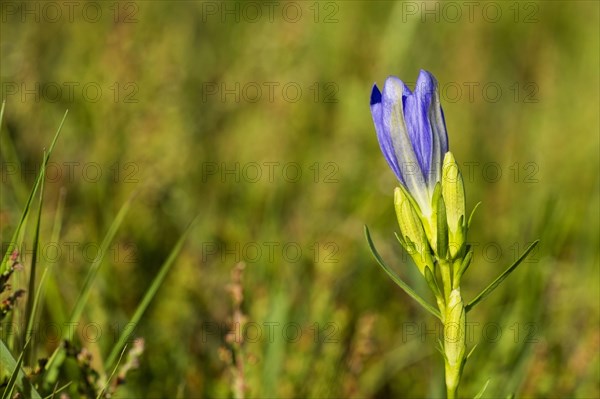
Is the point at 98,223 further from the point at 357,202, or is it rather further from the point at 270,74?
the point at 270,74

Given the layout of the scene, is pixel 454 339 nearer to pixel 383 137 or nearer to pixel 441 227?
pixel 441 227

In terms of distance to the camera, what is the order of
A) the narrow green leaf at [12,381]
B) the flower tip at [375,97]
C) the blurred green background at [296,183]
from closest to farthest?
the narrow green leaf at [12,381]
the flower tip at [375,97]
the blurred green background at [296,183]

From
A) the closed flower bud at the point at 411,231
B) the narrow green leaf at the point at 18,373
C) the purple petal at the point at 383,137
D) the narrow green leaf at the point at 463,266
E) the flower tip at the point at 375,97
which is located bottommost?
the narrow green leaf at the point at 18,373

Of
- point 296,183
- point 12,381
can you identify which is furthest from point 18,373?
point 296,183

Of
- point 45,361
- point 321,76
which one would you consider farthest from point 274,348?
point 321,76

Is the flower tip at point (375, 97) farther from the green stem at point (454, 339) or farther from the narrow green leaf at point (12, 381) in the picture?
the narrow green leaf at point (12, 381)

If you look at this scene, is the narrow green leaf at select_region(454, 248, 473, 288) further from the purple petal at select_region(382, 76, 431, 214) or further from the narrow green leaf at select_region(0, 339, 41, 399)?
the narrow green leaf at select_region(0, 339, 41, 399)

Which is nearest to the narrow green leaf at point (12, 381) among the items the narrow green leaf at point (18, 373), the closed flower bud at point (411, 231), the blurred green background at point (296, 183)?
the narrow green leaf at point (18, 373)
